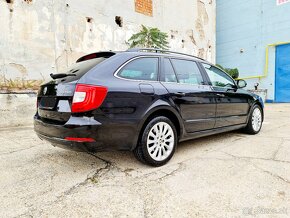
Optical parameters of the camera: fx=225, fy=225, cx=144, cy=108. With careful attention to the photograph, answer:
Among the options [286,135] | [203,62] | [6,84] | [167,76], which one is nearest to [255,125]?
[286,135]

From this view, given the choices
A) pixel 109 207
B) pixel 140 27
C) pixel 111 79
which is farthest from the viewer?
pixel 140 27

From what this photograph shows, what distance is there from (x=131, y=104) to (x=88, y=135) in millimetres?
604

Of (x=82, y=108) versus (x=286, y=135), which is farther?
(x=286, y=135)

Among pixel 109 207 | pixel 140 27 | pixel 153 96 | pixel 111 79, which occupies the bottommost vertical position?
pixel 109 207

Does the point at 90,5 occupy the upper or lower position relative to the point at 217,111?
upper

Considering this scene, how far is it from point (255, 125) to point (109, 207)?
154 inches

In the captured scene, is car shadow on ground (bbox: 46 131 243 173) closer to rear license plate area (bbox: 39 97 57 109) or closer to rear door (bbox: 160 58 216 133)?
rear door (bbox: 160 58 216 133)

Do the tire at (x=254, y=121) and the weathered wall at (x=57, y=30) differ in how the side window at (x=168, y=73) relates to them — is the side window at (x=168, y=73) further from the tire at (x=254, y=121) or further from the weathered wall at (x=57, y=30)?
the weathered wall at (x=57, y=30)

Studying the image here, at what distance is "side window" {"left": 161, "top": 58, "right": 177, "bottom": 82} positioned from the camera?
3159mm

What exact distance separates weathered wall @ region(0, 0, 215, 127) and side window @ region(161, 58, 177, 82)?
467 centimetres

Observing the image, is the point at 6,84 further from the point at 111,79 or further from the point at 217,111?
the point at 217,111

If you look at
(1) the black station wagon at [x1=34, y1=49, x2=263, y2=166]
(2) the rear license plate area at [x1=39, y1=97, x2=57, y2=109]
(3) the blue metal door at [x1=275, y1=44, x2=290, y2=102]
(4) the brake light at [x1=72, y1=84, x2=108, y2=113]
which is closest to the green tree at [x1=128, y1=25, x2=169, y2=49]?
(1) the black station wagon at [x1=34, y1=49, x2=263, y2=166]

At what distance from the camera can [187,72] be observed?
3549 mm

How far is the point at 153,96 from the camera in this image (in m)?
2.85
